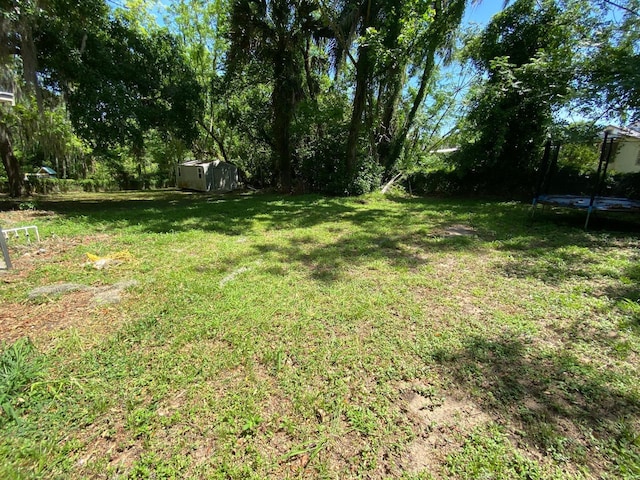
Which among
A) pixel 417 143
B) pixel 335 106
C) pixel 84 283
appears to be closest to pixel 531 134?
pixel 335 106

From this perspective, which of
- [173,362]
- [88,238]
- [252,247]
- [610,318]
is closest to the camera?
[173,362]

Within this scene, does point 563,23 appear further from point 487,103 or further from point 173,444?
point 173,444

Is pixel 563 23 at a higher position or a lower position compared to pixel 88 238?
higher

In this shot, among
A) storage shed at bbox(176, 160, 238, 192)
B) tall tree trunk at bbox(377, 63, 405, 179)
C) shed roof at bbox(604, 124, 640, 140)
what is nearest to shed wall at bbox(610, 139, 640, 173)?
shed roof at bbox(604, 124, 640, 140)

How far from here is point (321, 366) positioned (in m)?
2.04

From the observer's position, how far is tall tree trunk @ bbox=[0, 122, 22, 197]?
9.55 metres

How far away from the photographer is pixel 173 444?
4.85ft

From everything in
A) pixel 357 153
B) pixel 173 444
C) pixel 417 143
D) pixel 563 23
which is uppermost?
pixel 563 23

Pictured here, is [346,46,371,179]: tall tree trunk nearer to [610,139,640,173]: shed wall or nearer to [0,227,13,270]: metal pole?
[0,227,13,270]: metal pole

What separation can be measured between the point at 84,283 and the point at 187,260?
1112 millimetres

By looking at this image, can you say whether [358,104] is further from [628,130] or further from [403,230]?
[628,130]

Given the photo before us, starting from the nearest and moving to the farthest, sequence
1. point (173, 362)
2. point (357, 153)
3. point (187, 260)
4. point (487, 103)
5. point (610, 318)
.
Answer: point (173, 362) → point (610, 318) → point (187, 260) → point (487, 103) → point (357, 153)

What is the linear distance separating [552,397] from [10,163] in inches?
618

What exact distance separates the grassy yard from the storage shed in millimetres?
12247
